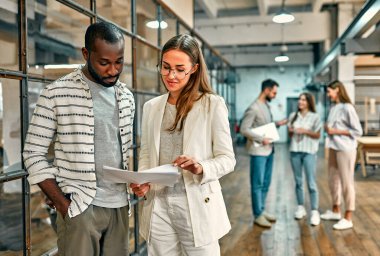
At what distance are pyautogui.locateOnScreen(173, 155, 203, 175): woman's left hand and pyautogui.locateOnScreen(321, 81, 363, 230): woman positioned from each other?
9.94 feet

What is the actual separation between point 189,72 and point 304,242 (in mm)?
2795

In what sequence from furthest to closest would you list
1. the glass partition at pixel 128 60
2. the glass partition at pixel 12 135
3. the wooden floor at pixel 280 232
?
the wooden floor at pixel 280 232 < the glass partition at pixel 128 60 < the glass partition at pixel 12 135

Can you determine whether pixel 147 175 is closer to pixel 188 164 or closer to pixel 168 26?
pixel 188 164

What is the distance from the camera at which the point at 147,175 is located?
4.54 ft

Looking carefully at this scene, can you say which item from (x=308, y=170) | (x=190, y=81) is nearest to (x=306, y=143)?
(x=308, y=170)

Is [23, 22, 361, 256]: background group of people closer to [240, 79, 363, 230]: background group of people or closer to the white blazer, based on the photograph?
the white blazer

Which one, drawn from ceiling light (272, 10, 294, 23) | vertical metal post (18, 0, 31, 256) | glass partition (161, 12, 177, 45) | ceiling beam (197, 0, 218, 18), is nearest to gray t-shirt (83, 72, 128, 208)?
vertical metal post (18, 0, 31, 256)

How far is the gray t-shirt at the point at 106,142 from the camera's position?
1.50 metres

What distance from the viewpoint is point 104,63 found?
4.77 ft

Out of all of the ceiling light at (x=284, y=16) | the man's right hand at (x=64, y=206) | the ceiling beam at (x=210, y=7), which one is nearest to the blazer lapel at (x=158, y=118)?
the man's right hand at (x=64, y=206)

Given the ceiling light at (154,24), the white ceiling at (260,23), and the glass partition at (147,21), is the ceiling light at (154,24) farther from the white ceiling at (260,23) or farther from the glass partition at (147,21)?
the white ceiling at (260,23)

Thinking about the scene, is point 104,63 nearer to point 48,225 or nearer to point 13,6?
point 13,6

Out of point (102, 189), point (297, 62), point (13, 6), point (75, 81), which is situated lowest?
point (102, 189)

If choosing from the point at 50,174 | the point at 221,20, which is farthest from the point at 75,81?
the point at 221,20
